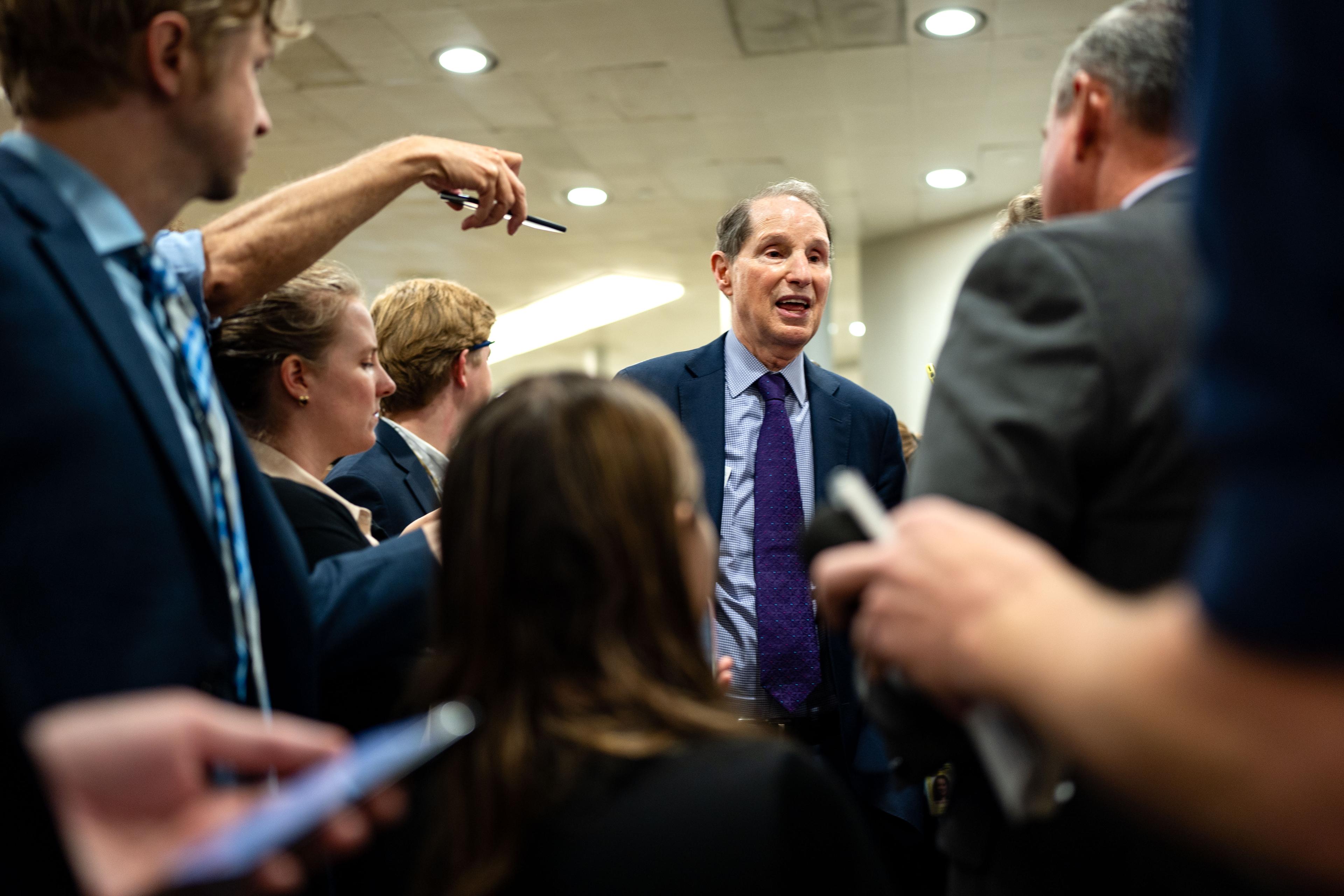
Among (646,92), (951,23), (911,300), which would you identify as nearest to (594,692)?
(951,23)

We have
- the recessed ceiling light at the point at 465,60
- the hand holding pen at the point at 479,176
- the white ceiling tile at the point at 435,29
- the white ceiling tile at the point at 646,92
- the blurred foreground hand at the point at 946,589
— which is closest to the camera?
the blurred foreground hand at the point at 946,589

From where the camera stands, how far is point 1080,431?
951 millimetres

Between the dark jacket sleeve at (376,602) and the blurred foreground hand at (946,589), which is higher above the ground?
the blurred foreground hand at (946,589)

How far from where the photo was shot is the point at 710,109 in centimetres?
573

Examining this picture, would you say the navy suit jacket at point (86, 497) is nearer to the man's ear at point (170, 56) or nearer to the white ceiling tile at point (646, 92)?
the man's ear at point (170, 56)

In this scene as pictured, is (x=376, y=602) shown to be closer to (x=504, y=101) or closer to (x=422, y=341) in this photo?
(x=422, y=341)

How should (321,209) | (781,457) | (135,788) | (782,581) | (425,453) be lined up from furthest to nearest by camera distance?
(425,453), (781,457), (782,581), (321,209), (135,788)

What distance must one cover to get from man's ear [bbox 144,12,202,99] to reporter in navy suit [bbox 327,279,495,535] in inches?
58.5

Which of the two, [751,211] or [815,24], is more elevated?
[815,24]

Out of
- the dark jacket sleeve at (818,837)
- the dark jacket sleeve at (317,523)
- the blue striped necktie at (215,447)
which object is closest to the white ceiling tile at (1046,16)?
the dark jacket sleeve at (317,523)

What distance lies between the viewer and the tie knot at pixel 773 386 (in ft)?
8.75

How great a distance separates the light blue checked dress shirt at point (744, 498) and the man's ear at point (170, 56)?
5.07 feet

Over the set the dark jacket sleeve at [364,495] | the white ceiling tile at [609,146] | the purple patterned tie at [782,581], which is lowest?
the purple patterned tie at [782,581]

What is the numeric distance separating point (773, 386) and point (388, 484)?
0.99 meters
